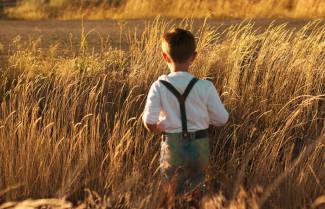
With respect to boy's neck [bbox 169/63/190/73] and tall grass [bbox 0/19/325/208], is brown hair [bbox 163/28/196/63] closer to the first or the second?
boy's neck [bbox 169/63/190/73]

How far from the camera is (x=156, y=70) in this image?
7.19 metres

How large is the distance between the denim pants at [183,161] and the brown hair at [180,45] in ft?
1.63

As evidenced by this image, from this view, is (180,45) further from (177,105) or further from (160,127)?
(160,127)

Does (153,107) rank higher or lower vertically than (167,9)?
higher

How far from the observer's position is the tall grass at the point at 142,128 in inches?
198

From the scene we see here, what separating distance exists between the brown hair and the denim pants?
496mm

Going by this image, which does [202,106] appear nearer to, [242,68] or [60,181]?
[60,181]

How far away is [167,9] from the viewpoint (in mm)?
32375

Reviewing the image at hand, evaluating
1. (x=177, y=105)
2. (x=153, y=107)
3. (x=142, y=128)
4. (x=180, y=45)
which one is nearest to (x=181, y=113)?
(x=177, y=105)

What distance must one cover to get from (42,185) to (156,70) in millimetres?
2169

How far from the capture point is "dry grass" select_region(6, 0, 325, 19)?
28.8m

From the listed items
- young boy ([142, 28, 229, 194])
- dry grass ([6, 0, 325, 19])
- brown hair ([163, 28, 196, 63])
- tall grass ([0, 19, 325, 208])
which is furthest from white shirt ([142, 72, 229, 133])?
dry grass ([6, 0, 325, 19])

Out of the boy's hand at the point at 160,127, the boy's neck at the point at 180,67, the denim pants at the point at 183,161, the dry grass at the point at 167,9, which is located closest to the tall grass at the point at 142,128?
the denim pants at the point at 183,161

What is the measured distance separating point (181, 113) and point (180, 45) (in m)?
0.43
